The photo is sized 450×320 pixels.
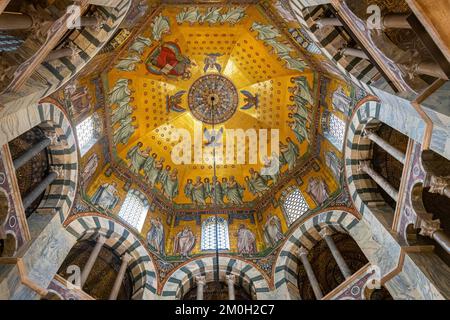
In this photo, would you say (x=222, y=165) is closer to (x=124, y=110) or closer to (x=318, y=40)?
(x=124, y=110)

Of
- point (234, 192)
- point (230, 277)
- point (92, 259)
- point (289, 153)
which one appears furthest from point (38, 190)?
point (289, 153)

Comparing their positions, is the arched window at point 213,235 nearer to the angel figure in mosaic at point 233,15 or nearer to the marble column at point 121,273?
the marble column at point 121,273

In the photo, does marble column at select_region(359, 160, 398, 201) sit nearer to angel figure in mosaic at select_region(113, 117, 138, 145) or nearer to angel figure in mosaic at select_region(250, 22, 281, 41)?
angel figure in mosaic at select_region(250, 22, 281, 41)

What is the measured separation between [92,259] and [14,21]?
21.8ft

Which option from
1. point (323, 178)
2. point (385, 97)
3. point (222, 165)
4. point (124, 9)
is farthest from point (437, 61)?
point (222, 165)

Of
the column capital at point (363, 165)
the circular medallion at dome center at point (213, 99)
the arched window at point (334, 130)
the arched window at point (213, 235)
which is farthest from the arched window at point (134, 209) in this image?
the column capital at point (363, 165)

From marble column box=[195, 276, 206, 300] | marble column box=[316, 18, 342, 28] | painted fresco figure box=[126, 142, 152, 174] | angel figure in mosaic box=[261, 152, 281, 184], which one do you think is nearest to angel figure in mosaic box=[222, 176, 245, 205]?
angel figure in mosaic box=[261, 152, 281, 184]

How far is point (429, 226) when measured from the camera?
7.41 meters

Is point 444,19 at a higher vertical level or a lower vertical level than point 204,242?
lower

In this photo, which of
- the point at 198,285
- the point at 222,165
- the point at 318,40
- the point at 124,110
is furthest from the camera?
the point at 222,165

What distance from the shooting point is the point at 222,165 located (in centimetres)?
1554

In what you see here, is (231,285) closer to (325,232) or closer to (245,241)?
(245,241)

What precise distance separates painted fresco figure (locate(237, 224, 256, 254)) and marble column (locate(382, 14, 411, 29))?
28.9 ft
